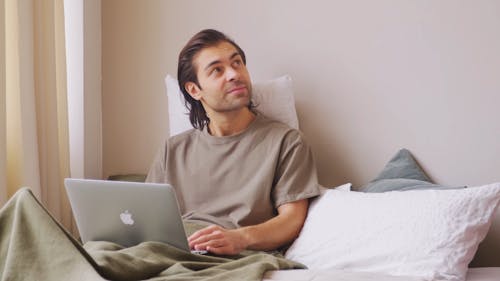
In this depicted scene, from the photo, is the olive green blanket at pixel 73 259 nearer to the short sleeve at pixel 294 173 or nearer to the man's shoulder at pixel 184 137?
the short sleeve at pixel 294 173

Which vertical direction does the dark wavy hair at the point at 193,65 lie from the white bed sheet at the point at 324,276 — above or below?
above

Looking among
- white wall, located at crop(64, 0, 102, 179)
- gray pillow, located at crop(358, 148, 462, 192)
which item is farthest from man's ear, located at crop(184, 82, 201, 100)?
gray pillow, located at crop(358, 148, 462, 192)

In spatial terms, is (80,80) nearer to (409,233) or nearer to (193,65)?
(193,65)

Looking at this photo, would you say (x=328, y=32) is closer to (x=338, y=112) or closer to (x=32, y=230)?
(x=338, y=112)

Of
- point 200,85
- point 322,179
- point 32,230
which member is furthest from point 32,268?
point 322,179

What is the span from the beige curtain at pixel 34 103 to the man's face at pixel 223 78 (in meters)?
0.43

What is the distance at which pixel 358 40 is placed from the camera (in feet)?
7.02

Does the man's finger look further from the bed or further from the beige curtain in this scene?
the beige curtain

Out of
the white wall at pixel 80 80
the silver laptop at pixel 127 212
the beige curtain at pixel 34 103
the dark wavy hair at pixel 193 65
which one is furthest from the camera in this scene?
the white wall at pixel 80 80

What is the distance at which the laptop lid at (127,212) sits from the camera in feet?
5.02

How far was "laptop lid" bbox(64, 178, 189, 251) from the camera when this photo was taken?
5.02 ft

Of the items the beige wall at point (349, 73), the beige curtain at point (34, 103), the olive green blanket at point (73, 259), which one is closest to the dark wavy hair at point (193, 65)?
the beige wall at point (349, 73)

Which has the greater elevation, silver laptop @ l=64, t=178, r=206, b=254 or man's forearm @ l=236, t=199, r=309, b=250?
silver laptop @ l=64, t=178, r=206, b=254

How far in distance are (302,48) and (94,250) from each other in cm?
99
